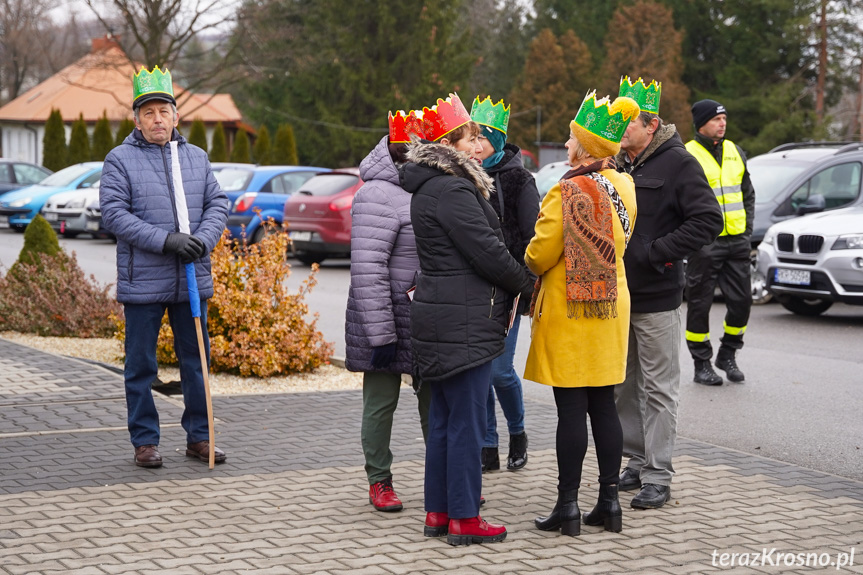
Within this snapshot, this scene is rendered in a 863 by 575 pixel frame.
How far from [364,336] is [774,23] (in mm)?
44703

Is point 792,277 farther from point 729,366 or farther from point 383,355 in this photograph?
point 383,355

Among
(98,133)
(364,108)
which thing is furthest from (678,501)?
(364,108)

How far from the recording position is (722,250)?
877cm

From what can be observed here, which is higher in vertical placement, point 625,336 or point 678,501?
point 625,336

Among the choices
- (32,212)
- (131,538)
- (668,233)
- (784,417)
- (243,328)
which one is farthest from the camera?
(32,212)

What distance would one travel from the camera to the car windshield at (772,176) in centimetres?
1452

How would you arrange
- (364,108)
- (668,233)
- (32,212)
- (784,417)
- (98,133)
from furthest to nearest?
(364,108) → (98,133) → (32,212) → (784,417) → (668,233)

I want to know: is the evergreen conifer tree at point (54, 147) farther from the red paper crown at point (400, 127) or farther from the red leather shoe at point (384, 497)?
the red leather shoe at point (384, 497)

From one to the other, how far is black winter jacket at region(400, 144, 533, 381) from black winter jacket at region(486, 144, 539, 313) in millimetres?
992

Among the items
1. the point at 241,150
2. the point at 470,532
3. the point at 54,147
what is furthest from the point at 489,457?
the point at 54,147

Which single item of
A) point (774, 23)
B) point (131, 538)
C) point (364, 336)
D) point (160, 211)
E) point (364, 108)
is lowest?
point (131, 538)

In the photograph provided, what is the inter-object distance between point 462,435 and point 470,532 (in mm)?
421

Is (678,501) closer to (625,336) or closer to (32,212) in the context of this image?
(625,336)

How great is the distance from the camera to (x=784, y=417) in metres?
7.82
